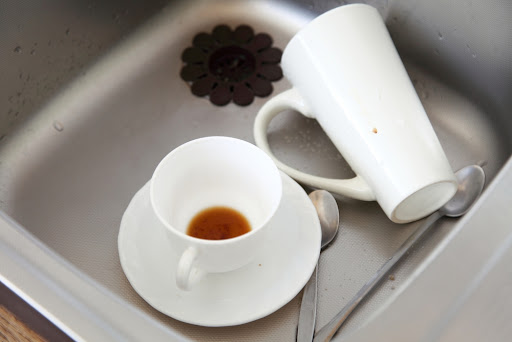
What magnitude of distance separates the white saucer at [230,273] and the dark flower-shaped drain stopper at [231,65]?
0.73ft

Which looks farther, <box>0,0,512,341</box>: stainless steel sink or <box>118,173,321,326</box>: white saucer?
<box>0,0,512,341</box>: stainless steel sink

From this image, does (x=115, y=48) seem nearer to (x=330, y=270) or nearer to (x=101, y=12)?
(x=101, y=12)

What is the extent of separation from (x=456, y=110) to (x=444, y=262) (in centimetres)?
36

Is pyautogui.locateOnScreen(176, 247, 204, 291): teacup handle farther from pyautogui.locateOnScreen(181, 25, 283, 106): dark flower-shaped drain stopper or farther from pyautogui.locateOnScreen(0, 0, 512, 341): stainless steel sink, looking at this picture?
pyautogui.locateOnScreen(181, 25, 283, 106): dark flower-shaped drain stopper

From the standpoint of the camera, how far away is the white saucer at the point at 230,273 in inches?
20.7

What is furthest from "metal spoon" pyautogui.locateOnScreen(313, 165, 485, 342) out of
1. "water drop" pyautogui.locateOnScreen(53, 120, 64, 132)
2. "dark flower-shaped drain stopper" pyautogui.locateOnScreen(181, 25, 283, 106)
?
"water drop" pyautogui.locateOnScreen(53, 120, 64, 132)

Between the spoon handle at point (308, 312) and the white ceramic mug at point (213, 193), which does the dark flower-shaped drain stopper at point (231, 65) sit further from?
the spoon handle at point (308, 312)

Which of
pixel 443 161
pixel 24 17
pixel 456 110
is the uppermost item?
pixel 24 17

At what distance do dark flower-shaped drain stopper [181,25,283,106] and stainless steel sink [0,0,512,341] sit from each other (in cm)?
1

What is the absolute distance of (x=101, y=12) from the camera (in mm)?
759

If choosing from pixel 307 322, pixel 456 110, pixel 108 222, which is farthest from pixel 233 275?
pixel 456 110

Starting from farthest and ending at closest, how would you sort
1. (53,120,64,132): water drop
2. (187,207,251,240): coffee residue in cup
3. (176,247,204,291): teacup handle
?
1. (53,120,64,132): water drop
2. (187,207,251,240): coffee residue in cup
3. (176,247,204,291): teacup handle

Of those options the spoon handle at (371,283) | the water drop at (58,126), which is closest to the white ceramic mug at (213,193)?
the spoon handle at (371,283)

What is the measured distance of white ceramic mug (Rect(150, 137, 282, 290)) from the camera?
50 centimetres
